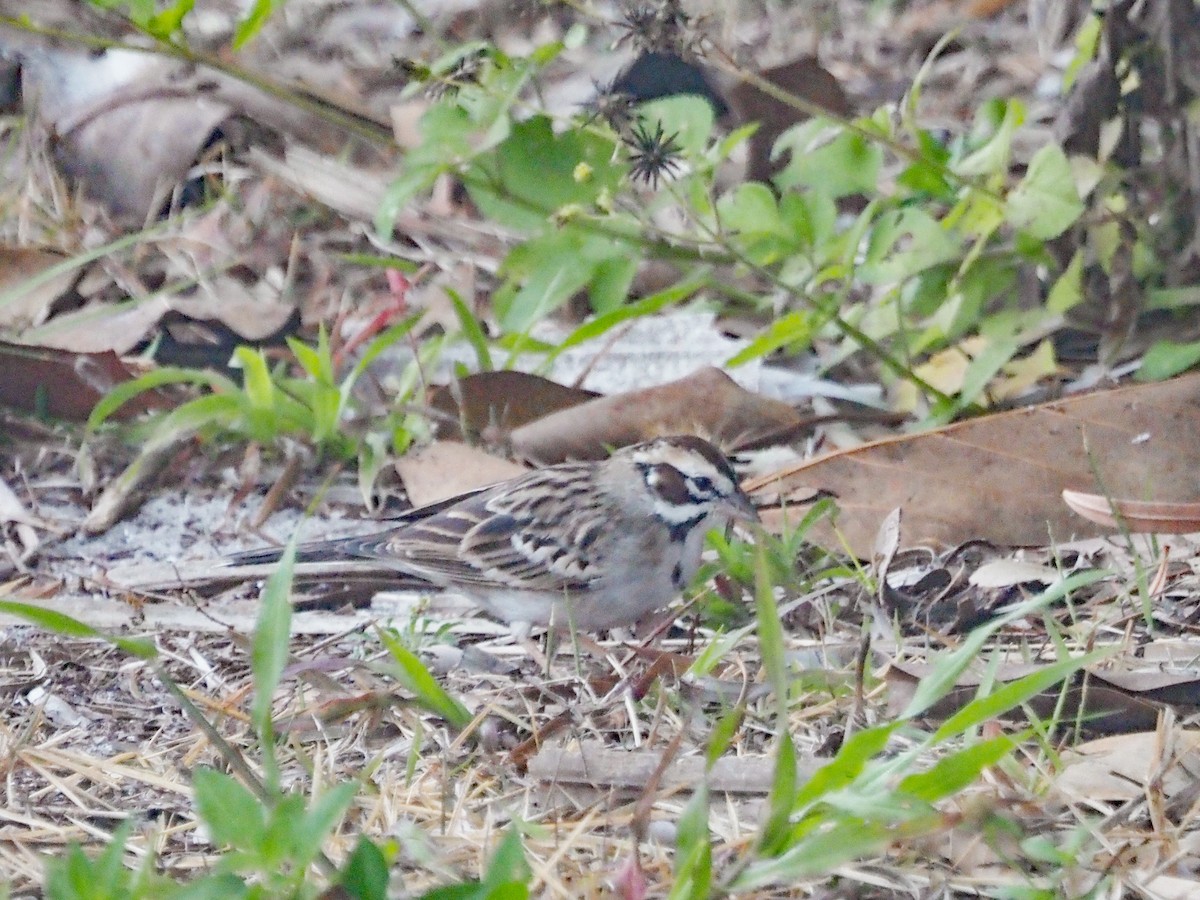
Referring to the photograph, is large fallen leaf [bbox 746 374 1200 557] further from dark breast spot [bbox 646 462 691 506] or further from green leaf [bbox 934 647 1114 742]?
green leaf [bbox 934 647 1114 742]

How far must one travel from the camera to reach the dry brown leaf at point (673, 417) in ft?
16.5

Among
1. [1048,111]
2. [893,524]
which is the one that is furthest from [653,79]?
[893,524]

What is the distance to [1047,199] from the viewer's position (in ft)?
14.9

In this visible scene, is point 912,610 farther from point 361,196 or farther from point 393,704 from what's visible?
point 361,196

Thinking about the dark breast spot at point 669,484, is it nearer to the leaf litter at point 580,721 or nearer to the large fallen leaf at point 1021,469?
the large fallen leaf at point 1021,469

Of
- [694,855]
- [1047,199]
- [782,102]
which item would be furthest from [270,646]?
[782,102]

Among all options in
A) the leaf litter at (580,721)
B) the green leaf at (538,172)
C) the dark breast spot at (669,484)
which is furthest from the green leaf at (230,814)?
the green leaf at (538,172)

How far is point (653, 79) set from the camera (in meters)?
6.22

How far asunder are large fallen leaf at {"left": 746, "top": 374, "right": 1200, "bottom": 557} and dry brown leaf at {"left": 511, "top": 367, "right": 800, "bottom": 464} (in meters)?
0.48

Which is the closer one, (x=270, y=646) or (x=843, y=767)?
(x=843, y=767)

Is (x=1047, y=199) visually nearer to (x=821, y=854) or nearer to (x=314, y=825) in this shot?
(x=821, y=854)

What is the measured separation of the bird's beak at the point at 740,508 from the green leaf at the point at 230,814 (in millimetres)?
2158

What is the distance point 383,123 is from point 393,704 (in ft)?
12.5

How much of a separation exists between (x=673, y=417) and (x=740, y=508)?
707mm
